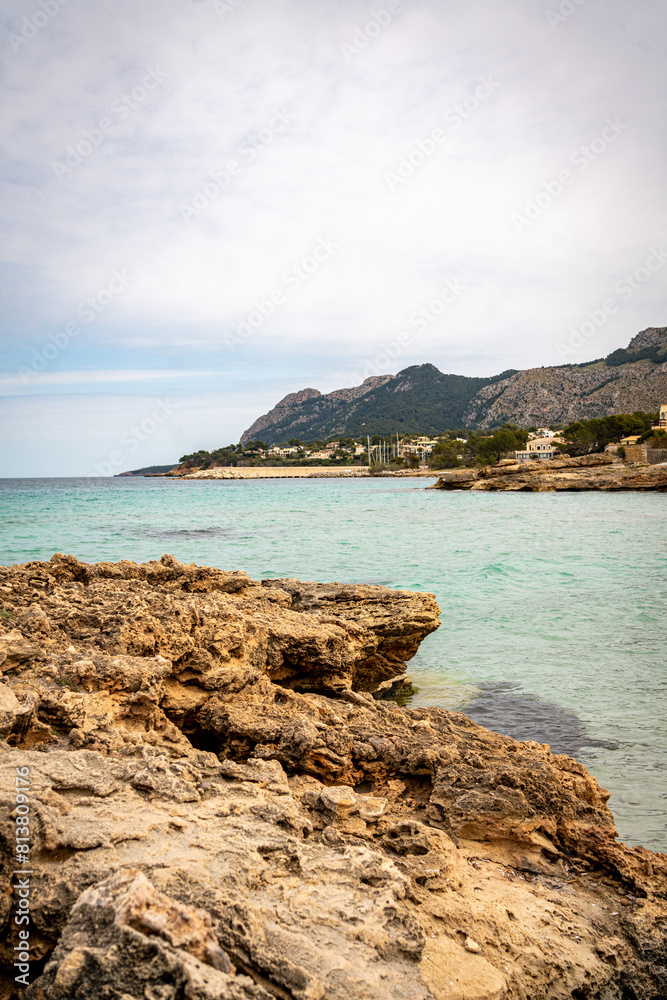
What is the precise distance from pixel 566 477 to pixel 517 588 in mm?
46693

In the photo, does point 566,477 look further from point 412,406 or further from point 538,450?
point 412,406

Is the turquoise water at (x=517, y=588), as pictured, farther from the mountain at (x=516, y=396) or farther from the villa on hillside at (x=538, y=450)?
the mountain at (x=516, y=396)

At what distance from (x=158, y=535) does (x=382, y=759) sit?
20.6 meters

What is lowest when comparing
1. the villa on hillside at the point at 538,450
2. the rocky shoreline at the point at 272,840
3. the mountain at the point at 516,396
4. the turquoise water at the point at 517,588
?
the turquoise water at the point at 517,588

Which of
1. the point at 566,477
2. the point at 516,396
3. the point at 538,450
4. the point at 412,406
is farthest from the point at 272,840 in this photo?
the point at 412,406

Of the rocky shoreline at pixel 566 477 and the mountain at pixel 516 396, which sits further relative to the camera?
the mountain at pixel 516 396

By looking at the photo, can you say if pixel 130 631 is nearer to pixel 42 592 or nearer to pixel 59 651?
pixel 59 651

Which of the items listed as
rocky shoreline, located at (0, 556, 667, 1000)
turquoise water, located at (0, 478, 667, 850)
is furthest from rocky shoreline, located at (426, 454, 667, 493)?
rocky shoreline, located at (0, 556, 667, 1000)

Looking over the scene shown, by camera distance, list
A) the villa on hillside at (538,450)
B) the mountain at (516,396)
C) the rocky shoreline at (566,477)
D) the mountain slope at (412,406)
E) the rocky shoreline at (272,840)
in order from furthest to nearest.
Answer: the mountain slope at (412,406), the mountain at (516,396), the villa on hillside at (538,450), the rocky shoreline at (566,477), the rocky shoreline at (272,840)

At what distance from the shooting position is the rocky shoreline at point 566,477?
50.3m

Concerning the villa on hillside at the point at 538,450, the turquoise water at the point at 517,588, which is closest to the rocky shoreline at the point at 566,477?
the turquoise water at the point at 517,588

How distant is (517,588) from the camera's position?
43.5ft

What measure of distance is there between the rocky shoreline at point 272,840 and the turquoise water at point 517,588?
49.7 inches

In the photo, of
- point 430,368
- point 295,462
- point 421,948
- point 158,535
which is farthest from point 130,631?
point 430,368
